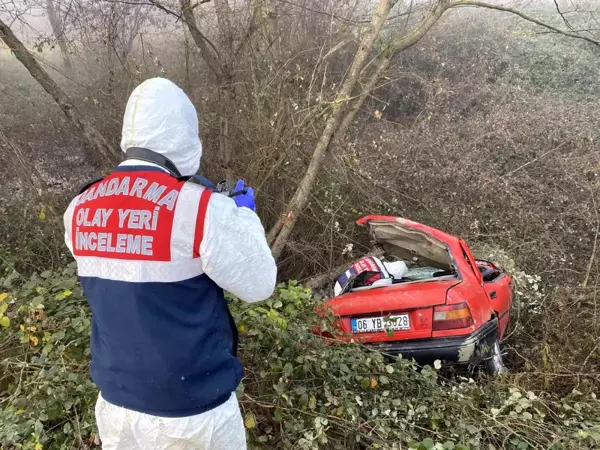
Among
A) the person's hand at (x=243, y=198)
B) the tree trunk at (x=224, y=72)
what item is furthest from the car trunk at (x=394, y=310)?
the tree trunk at (x=224, y=72)

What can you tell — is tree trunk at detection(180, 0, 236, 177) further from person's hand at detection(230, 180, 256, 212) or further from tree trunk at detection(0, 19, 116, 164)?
person's hand at detection(230, 180, 256, 212)

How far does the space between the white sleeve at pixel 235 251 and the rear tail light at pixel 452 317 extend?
2.10 metres

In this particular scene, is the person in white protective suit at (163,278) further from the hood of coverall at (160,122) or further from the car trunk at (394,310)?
the car trunk at (394,310)

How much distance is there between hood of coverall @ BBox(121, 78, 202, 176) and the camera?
1763 millimetres

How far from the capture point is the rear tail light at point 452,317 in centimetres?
344

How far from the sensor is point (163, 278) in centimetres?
160

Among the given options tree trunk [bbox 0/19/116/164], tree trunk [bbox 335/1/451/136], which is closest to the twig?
tree trunk [bbox 335/1/451/136]

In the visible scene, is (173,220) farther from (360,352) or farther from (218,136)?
(218,136)

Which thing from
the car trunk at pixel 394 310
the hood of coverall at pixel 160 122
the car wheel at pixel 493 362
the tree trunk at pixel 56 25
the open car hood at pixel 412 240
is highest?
the tree trunk at pixel 56 25

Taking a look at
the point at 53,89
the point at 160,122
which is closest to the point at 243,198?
the point at 160,122

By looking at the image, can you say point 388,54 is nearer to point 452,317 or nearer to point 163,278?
point 452,317

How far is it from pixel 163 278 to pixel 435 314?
8.09ft

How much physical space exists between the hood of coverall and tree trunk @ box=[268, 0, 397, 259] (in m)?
2.89

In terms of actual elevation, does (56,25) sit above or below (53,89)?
above
